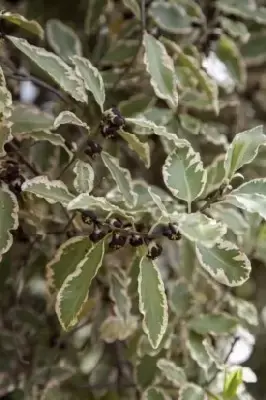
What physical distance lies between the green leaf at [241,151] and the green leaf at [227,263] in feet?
0.24

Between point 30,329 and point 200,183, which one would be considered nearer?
point 200,183

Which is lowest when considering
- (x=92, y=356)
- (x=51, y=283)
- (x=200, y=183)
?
(x=92, y=356)

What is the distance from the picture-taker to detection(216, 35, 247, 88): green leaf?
0.95m

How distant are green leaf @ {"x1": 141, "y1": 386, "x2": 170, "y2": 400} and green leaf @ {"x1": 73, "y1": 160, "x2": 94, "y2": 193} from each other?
249 millimetres

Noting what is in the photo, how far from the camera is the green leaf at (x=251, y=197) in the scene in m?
0.62

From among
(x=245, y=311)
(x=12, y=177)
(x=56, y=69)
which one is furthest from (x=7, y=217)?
(x=245, y=311)

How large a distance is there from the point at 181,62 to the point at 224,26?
117 millimetres

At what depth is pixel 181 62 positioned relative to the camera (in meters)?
0.84

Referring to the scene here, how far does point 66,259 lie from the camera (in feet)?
2.33

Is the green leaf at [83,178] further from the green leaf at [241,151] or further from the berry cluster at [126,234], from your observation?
the green leaf at [241,151]

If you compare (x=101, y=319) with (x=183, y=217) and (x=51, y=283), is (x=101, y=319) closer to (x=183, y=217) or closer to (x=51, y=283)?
(x=51, y=283)

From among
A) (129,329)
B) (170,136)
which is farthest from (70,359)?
(170,136)

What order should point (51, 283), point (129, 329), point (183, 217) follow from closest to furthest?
point (183, 217), point (51, 283), point (129, 329)

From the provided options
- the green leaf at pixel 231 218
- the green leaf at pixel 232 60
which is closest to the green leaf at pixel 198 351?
the green leaf at pixel 231 218
